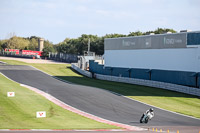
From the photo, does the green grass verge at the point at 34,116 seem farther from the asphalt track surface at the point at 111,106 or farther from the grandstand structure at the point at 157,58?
the grandstand structure at the point at 157,58

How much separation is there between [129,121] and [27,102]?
34.5 feet

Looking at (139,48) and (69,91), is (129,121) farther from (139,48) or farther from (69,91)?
(139,48)

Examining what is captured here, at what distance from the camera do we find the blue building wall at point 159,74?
47.9 m

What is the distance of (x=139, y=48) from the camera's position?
62.5 m

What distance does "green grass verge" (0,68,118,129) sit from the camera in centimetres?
2373

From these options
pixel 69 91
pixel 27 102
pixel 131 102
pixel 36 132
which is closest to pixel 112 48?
pixel 69 91

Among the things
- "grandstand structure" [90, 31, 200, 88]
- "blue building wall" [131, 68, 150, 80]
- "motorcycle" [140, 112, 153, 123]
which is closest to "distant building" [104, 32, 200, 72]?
"grandstand structure" [90, 31, 200, 88]

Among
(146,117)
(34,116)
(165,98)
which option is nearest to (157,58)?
(165,98)

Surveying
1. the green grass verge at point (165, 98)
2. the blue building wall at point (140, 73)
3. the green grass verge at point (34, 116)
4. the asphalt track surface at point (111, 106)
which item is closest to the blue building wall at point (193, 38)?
the green grass verge at point (165, 98)

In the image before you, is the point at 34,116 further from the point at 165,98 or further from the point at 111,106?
the point at 165,98

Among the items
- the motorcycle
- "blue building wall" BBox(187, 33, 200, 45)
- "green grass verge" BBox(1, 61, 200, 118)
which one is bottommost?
"green grass verge" BBox(1, 61, 200, 118)

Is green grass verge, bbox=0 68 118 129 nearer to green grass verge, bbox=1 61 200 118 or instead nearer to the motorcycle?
the motorcycle

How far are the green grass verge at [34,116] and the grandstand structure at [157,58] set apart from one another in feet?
79.1

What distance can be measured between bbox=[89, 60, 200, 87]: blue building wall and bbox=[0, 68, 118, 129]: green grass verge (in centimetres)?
2297
